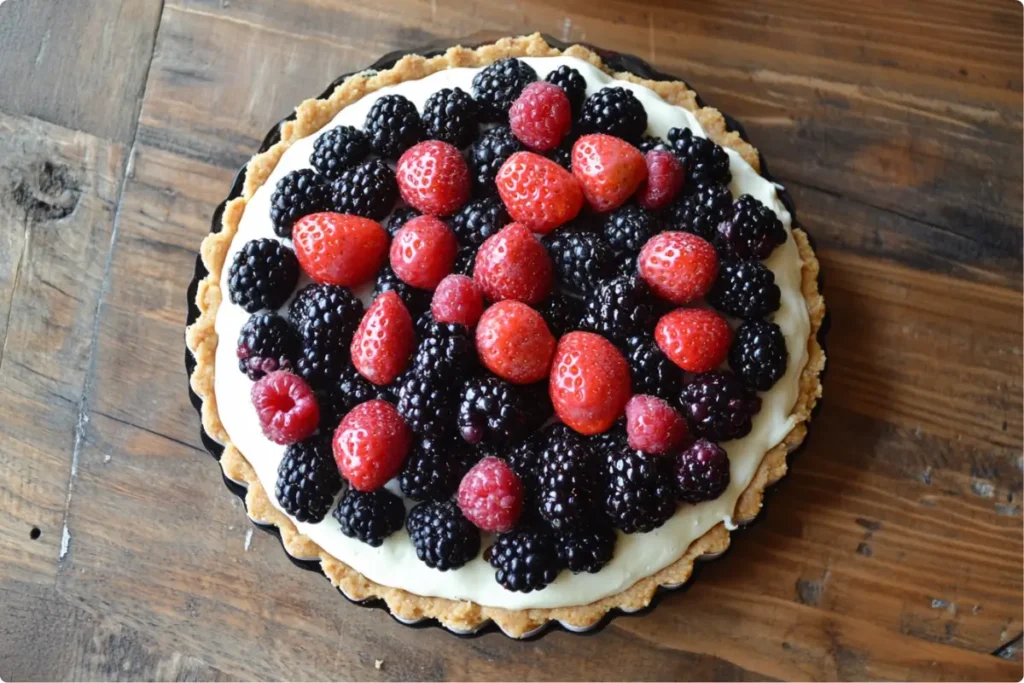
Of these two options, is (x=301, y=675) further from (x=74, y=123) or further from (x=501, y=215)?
(x=74, y=123)

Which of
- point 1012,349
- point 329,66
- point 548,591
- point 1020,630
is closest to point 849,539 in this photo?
point 1020,630

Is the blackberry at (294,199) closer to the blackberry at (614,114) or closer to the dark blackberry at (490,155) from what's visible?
the dark blackberry at (490,155)

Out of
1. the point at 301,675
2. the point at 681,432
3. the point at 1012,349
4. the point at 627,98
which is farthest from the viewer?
the point at 1012,349

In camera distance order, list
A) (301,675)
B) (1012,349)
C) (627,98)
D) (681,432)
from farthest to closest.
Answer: (1012,349)
(301,675)
(627,98)
(681,432)

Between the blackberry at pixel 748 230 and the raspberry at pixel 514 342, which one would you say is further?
the blackberry at pixel 748 230

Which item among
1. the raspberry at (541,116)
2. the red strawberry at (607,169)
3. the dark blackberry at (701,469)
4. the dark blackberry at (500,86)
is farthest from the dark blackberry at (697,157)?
the dark blackberry at (701,469)

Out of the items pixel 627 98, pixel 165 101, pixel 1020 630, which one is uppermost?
pixel 627 98
